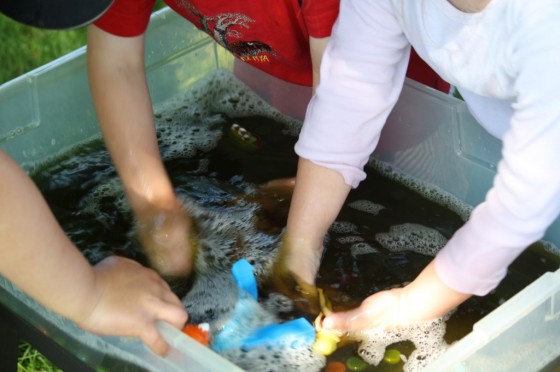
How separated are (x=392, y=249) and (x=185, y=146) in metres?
0.41

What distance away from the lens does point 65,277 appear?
0.85 metres

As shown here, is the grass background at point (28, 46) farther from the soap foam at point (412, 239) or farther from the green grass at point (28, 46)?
the soap foam at point (412, 239)

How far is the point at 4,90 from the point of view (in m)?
1.25

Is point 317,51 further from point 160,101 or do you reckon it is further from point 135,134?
point 160,101

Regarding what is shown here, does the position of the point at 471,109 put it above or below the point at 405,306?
above

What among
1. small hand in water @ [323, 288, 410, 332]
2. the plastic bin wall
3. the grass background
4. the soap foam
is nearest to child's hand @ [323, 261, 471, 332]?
small hand in water @ [323, 288, 410, 332]

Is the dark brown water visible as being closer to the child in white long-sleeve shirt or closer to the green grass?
the child in white long-sleeve shirt

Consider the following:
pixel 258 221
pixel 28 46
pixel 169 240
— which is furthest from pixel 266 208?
pixel 28 46

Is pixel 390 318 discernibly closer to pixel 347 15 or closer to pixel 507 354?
pixel 507 354

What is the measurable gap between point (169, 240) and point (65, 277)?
1.04ft

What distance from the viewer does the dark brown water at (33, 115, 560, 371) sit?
1107 mm

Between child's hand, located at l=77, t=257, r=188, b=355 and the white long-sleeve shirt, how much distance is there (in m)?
0.29

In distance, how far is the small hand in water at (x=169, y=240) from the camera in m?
1.13

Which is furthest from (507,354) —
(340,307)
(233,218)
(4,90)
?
(4,90)
